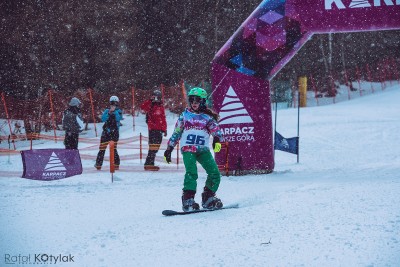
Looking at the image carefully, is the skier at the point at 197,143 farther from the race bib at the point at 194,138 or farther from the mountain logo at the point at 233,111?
the mountain logo at the point at 233,111

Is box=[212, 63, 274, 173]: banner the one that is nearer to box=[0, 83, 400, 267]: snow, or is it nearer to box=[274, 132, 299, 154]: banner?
box=[0, 83, 400, 267]: snow

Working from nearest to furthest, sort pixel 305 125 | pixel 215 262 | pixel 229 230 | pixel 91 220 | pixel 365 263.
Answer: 1. pixel 365 263
2. pixel 215 262
3. pixel 229 230
4. pixel 91 220
5. pixel 305 125

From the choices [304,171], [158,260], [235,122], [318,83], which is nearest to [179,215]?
[158,260]

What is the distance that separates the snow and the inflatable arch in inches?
28.4

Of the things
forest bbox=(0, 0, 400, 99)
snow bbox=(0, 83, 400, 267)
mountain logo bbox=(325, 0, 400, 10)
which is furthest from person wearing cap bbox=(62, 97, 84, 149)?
forest bbox=(0, 0, 400, 99)

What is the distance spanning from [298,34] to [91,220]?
5.69 meters

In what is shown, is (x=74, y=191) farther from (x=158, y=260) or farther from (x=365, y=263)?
(x=365, y=263)

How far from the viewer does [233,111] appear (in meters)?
→ 9.11

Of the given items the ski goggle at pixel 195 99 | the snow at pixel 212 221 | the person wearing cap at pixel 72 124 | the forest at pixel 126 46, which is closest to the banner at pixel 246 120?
the snow at pixel 212 221

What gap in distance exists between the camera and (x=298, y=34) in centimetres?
862

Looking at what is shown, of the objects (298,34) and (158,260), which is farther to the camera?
(298,34)

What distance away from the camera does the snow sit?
373cm

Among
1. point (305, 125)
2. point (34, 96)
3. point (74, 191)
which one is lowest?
point (74, 191)

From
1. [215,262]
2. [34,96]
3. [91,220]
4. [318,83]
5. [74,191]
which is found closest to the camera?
[215,262]
